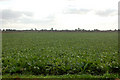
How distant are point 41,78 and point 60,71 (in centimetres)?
149

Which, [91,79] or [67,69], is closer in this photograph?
[91,79]

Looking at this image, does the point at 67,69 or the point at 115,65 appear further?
the point at 115,65

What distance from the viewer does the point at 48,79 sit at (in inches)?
225

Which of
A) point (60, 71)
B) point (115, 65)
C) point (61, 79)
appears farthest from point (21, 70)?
point (115, 65)

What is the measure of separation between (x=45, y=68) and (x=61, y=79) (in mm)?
1852

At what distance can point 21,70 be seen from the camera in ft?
23.8

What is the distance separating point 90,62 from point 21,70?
3.91m

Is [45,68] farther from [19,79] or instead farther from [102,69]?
[102,69]

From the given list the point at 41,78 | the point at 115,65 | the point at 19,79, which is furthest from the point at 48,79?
the point at 115,65

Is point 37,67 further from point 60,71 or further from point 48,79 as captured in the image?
point 48,79

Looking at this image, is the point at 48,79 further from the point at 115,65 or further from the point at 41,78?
the point at 115,65

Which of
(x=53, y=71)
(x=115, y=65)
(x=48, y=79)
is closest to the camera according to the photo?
(x=48, y=79)

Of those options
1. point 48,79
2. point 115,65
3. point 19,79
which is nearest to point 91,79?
point 48,79

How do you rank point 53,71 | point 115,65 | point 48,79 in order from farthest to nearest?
point 115,65, point 53,71, point 48,79
